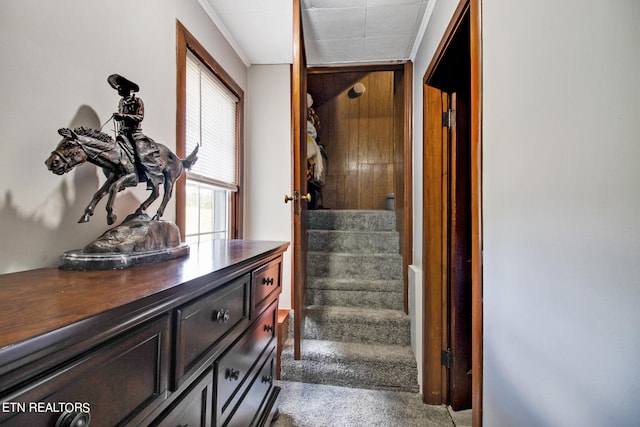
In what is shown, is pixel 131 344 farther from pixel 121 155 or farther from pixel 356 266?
pixel 356 266

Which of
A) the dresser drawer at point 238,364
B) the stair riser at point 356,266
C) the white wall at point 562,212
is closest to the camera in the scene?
the white wall at point 562,212

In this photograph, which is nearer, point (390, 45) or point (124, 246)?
point (124, 246)

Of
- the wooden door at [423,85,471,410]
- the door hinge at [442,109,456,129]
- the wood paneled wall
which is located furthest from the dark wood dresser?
the wood paneled wall

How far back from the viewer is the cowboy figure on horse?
36.1 inches

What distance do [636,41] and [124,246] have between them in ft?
3.98

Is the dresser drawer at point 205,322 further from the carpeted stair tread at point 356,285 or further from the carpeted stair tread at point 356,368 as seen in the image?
the carpeted stair tread at point 356,285

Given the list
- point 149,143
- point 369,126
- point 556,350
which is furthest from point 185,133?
point 369,126

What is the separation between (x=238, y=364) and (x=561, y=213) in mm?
1052

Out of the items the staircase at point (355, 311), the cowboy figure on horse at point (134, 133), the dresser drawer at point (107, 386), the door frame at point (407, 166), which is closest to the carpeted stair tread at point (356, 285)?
the staircase at point (355, 311)

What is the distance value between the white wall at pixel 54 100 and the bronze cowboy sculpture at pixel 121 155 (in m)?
0.14

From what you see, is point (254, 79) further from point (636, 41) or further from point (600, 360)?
point (600, 360)

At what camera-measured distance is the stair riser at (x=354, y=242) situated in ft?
8.62

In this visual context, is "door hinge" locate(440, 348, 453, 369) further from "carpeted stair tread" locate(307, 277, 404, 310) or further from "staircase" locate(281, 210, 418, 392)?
"carpeted stair tread" locate(307, 277, 404, 310)

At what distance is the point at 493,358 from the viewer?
0.88 metres
